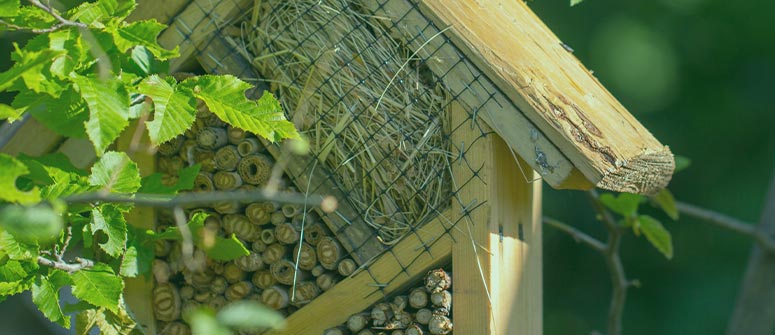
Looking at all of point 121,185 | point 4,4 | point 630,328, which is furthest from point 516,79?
point 630,328

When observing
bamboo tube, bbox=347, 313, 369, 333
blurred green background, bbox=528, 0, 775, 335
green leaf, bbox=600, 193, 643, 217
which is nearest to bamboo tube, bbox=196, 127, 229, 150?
bamboo tube, bbox=347, 313, 369, 333

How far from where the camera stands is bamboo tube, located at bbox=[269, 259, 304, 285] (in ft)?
6.45

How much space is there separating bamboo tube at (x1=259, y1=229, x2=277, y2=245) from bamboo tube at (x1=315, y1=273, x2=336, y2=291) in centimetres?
12

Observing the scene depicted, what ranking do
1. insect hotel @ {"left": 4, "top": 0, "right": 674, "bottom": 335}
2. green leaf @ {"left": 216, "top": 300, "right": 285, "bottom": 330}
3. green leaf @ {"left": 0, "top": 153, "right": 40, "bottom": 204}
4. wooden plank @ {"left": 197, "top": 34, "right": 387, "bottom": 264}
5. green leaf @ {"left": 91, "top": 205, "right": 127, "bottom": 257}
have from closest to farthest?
1. green leaf @ {"left": 216, "top": 300, "right": 285, "bottom": 330}
2. green leaf @ {"left": 0, "top": 153, "right": 40, "bottom": 204}
3. green leaf @ {"left": 91, "top": 205, "right": 127, "bottom": 257}
4. insect hotel @ {"left": 4, "top": 0, "right": 674, "bottom": 335}
5. wooden plank @ {"left": 197, "top": 34, "right": 387, "bottom": 264}

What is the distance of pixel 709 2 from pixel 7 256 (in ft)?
18.0

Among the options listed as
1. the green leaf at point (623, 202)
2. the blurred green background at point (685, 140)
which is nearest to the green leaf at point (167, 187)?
the green leaf at point (623, 202)

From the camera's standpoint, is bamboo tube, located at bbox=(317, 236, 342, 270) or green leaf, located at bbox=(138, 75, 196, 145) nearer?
green leaf, located at bbox=(138, 75, 196, 145)

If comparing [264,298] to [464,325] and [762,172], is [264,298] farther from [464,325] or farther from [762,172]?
[762,172]

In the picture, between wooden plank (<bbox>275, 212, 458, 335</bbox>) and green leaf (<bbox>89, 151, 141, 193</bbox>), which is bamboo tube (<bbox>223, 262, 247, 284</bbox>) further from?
green leaf (<bbox>89, 151, 141, 193</bbox>)

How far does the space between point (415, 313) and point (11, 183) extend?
35.8 inches

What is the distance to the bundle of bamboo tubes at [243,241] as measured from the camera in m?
1.97

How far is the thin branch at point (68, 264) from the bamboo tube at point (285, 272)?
0.37m

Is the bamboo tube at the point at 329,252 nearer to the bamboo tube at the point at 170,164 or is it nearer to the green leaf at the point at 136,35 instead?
the bamboo tube at the point at 170,164

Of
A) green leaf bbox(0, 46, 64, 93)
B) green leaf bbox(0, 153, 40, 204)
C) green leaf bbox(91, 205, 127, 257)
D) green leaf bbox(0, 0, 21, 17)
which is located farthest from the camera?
green leaf bbox(91, 205, 127, 257)
